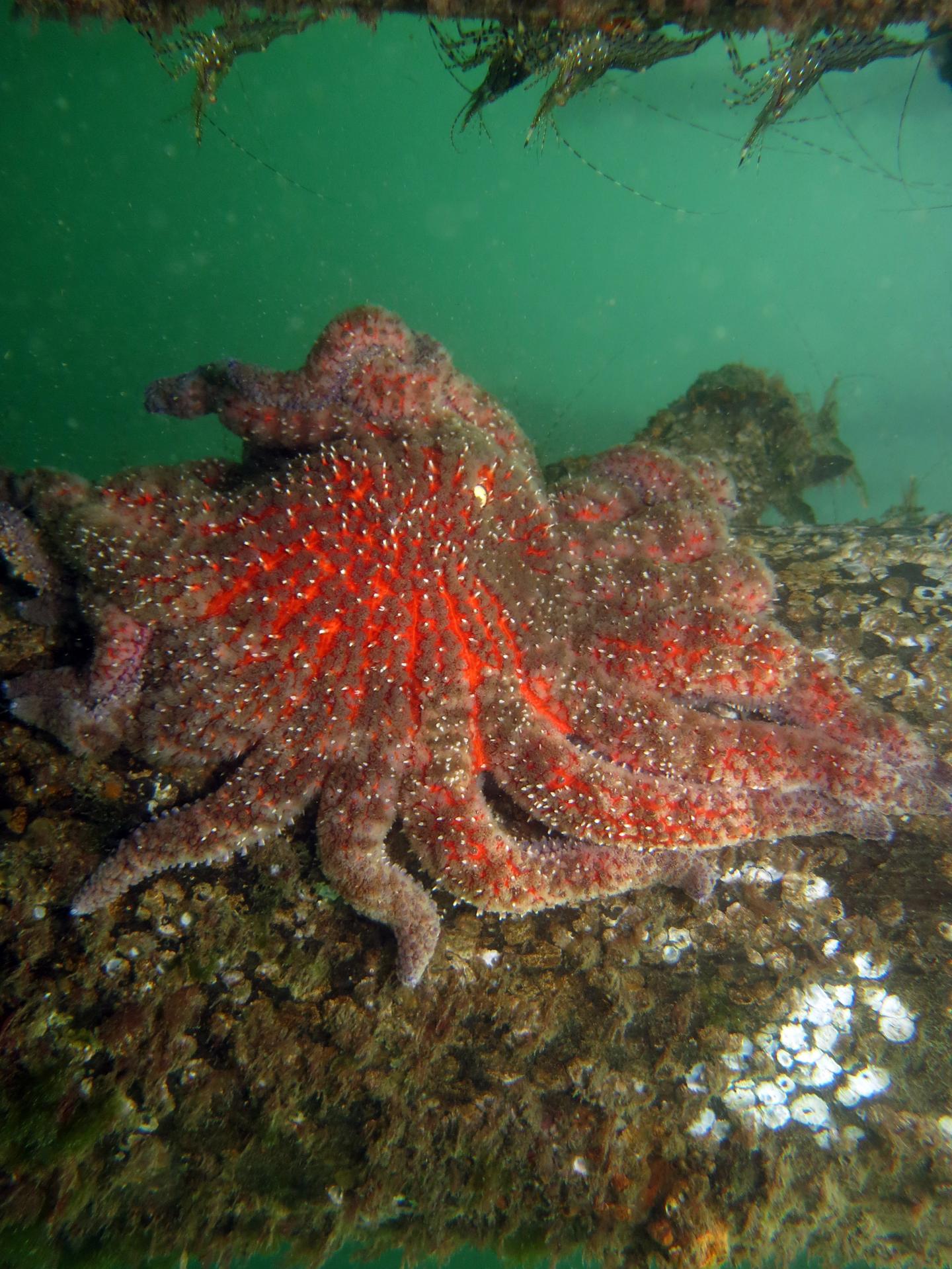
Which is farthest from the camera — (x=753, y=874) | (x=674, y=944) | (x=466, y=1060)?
(x=753, y=874)

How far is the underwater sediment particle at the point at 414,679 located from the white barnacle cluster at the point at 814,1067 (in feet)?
2.13

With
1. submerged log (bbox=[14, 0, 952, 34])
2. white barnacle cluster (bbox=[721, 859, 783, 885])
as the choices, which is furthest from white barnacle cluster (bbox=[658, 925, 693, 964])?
submerged log (bbox=[14, 0, 952, 34])

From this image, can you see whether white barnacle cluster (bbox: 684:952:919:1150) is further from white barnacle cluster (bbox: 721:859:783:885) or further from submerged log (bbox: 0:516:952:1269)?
white barnacle cluster (bbox: 721:859:783:885)

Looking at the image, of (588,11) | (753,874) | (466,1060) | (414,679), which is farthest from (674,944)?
(588,11)

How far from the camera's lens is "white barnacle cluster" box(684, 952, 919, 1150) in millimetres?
3340

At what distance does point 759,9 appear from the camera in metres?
2.68

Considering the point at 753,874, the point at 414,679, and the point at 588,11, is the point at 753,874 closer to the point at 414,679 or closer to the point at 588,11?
the point at 414,679

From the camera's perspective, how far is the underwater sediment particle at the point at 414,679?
3172 mm

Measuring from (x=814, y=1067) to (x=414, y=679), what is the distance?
3071mm

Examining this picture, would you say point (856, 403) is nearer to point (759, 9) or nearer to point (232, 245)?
point (759, 9)

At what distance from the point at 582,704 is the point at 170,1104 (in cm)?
273

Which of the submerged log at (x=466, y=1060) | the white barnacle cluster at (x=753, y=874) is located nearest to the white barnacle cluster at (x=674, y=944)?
the submerged log at (x=466, y=1060)

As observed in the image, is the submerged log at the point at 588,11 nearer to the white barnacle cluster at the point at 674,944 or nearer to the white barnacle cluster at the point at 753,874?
the white barnacle cluster at the point at 753,874

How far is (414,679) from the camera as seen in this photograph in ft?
10.7
